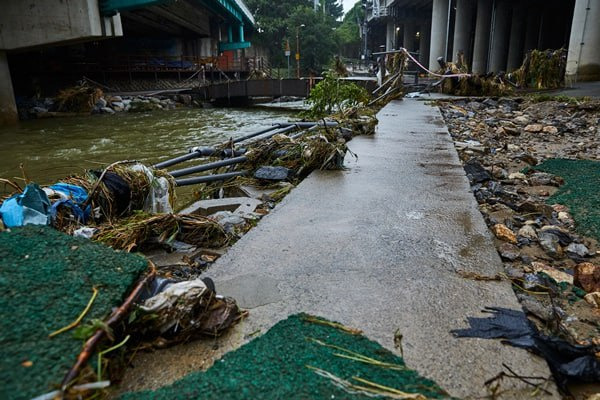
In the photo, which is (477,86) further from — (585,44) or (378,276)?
(378,276)

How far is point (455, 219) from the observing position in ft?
9.17

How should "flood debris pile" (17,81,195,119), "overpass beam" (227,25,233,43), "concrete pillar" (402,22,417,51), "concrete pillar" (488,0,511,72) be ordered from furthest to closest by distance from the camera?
"concrete pillar" (402,22,417,51) < "overpass beam" (227,25,233,43) < "concrete pillar" (488,0,511,72) < "flood debris pile" (17,81,195,119)

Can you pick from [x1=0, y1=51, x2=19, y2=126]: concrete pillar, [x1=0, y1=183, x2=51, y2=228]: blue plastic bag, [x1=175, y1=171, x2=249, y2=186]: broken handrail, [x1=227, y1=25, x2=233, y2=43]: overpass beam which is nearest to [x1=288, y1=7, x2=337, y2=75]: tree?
[x1=227, y1=25, x2=233, y2=43]: overpass beam

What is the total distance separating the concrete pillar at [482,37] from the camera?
94.4 ft

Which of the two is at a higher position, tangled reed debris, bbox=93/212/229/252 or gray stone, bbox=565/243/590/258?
tangled reed debris, bbox=93/212/229/252

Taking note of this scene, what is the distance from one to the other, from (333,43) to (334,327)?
54532 mm

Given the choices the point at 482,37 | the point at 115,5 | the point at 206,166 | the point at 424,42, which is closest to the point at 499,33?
the point at 482,37

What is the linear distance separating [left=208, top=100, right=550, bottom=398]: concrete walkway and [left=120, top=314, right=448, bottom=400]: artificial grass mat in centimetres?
10

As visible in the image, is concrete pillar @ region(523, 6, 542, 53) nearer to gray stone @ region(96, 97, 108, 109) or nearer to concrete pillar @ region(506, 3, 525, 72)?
concrete pillar @ region(506, 3, 525, 72)

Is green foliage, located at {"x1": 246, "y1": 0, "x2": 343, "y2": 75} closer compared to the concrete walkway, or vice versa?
the concrete walkway

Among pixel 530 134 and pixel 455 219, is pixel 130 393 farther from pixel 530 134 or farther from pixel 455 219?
pixel 530 134

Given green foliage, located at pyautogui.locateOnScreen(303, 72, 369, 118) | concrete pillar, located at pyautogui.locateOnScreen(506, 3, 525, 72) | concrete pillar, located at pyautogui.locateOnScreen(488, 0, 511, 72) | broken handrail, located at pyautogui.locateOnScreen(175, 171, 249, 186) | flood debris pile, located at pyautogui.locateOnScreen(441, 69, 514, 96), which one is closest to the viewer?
broken handrail, located at pyautogui.locateOnScreen(175, 171, 249, 186)

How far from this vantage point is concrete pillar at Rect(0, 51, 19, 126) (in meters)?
15.5

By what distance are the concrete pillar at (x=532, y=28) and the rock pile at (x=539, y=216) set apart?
28.8 metres
